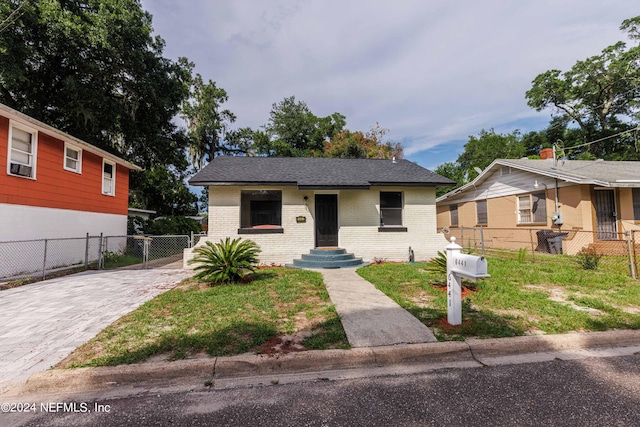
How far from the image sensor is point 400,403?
2342 millimetres

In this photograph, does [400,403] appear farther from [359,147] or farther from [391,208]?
[359,147]

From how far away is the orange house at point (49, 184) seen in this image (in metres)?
7.95

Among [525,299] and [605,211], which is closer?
[525,299]

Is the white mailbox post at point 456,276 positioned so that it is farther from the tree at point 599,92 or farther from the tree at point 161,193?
the tree at point 599,92

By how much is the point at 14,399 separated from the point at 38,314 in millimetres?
2922

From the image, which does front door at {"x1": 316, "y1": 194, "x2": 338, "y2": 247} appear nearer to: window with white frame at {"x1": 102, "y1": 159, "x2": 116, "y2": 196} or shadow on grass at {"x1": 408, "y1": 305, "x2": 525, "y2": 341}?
shadow on grass at {"x1": 408, "y1": 305, "x2": 525, "y2": 341}

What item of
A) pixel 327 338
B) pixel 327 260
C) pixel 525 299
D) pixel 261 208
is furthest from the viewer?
pixel 261 208

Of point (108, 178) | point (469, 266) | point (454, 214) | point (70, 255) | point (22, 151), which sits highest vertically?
point (22, 151)

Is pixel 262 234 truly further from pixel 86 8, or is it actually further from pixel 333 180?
pixel 86 8

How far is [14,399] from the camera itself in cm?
252

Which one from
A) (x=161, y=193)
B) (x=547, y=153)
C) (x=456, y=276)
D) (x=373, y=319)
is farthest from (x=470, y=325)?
(x=161, y=193)

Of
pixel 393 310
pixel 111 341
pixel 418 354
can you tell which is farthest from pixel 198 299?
pixel 418 354

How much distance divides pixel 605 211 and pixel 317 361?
13.8 metres

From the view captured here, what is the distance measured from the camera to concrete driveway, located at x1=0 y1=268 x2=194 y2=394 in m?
3.09
